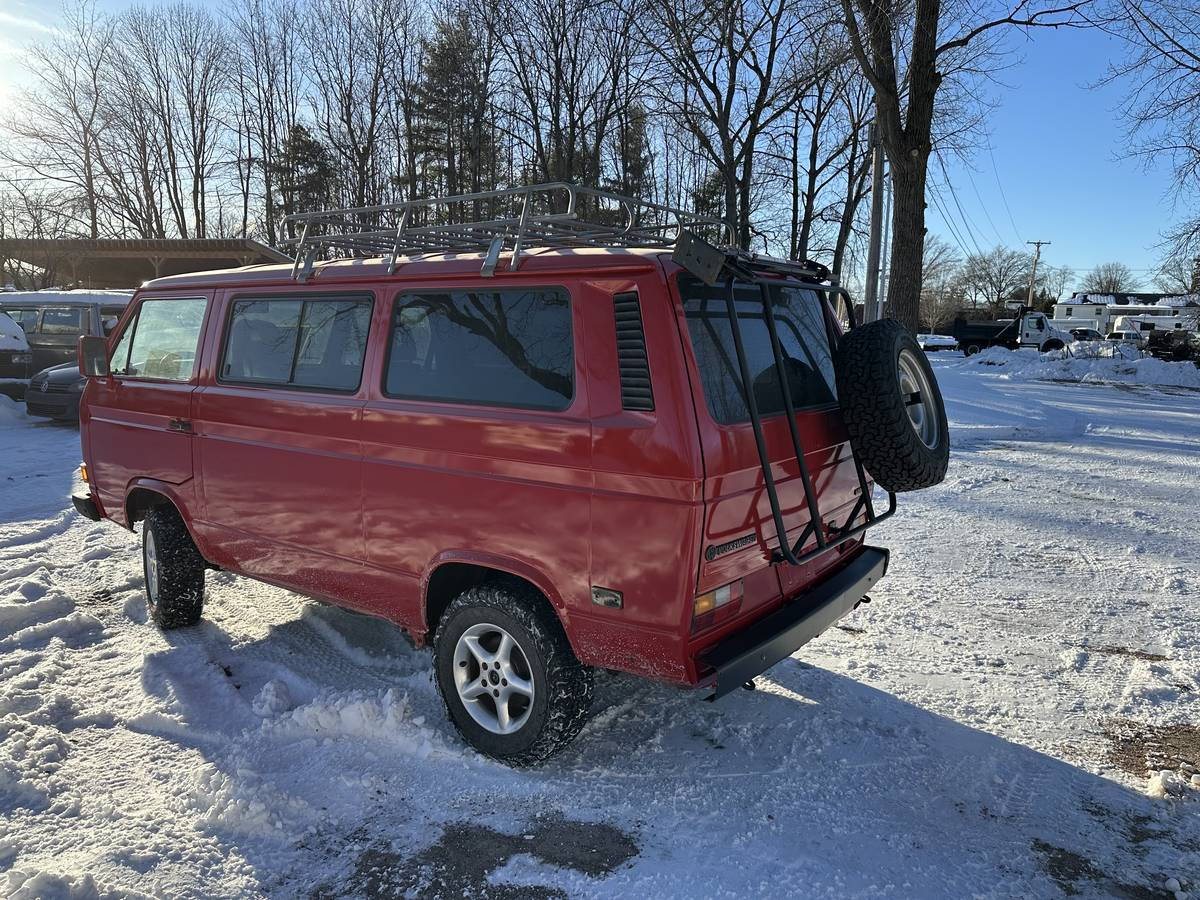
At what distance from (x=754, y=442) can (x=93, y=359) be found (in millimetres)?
4611

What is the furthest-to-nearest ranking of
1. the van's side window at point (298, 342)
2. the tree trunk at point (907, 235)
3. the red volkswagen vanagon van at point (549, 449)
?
the tree trunk at point (907, 235) → the van's side window at point (298, 342) → the red volkswagen vanagon van at point (549, 449)

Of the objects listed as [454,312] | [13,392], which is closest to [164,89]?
[13,392]

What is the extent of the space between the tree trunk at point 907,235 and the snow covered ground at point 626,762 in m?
6.90

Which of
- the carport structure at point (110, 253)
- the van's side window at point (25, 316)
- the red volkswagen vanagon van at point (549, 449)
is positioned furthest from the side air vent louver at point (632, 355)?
the carport structure at point (110, 253)

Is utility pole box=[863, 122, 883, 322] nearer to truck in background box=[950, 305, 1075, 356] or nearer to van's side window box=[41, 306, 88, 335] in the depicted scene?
van's side window box=[41, 306, 88, 335]

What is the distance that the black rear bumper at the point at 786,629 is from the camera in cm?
283

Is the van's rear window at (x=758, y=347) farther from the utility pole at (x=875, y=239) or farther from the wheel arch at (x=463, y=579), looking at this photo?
the utility pole at (x=875, y=239)

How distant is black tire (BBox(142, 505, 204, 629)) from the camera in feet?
15.3

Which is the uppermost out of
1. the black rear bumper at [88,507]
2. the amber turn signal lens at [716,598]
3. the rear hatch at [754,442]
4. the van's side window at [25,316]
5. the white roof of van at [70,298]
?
the white roof of van at [70,298]

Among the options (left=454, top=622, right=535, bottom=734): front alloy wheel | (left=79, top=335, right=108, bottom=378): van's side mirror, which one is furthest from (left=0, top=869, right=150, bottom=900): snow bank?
(left=79, top=335, right=108, bottom=378): van's side mirror

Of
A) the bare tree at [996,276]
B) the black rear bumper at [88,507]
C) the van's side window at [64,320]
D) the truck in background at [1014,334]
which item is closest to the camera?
the black rear bumper at [88,507]

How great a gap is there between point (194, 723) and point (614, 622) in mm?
2222

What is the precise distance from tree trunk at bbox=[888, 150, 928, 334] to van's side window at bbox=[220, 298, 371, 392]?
9467mm

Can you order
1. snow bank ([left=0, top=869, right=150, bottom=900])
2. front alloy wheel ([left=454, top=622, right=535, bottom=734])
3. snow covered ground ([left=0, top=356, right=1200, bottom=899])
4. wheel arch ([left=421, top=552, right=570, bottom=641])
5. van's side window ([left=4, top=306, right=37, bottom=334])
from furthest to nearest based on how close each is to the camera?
van's side window ([left=4, top=306, right=37, bottom=334]) < front alloy wheel ([left=454, top=622, right=535, bottom=734]) < wheel arch ([left=421, top=552, right=570, bottom=641]) < snow covered ground ([left=0, top=356, right=1200, bottom=899]) < snow bank ([left=0, top=869, right=150, bottom=900])
